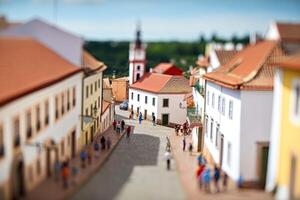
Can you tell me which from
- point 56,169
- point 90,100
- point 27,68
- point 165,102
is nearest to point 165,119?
point 165,102

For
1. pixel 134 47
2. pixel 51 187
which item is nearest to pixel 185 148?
pixel 51 187

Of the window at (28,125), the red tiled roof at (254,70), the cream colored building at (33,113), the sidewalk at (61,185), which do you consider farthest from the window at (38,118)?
the red tiled roof at (254,70)

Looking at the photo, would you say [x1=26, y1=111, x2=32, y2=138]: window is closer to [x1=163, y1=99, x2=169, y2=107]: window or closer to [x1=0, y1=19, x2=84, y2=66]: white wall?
[x1=0, y1=19, x2=84, y2=66]: white wall

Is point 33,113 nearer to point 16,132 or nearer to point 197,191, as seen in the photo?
point 16,132

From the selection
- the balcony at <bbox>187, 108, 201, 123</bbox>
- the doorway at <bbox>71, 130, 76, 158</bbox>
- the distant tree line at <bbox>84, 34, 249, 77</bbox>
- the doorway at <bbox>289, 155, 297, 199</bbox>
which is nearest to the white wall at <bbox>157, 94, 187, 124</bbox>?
the distant tree line at <bbox>84, 34, 249, 77</bbox>

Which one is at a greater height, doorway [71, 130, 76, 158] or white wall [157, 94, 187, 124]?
doorway [71, 130, 76, 158]

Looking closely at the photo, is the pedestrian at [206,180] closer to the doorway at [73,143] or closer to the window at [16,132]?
the window at [16,132]
